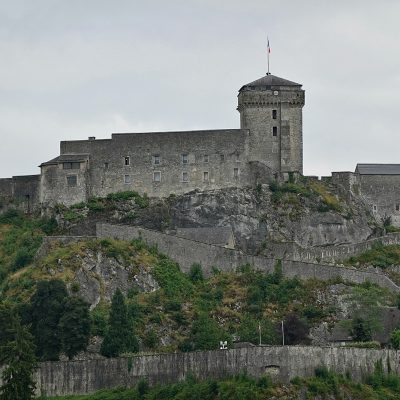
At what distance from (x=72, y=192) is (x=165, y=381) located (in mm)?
28399

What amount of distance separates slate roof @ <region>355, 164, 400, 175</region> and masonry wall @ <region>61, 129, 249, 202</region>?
31.4ft

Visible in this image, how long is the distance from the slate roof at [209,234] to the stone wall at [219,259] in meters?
2.26

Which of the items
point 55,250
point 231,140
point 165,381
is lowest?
point 165,381

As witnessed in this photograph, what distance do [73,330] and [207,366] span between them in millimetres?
10907

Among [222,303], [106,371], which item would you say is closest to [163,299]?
[222,303]

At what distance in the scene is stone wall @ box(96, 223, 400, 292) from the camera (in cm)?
10588

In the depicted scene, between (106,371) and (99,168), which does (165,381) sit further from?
(99,168)

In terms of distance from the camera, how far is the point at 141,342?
98062mm

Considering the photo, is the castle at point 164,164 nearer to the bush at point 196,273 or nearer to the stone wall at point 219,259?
the stone wall at point 219,259

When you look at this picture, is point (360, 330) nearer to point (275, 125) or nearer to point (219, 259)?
point (219, 259)

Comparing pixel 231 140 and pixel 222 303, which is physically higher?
pixel 231 140

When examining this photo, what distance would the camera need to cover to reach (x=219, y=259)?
10738cm

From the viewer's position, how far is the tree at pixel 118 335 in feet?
311

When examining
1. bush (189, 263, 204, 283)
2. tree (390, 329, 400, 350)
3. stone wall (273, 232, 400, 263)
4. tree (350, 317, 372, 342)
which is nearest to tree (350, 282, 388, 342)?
tree (350, 317, 372, 342)
